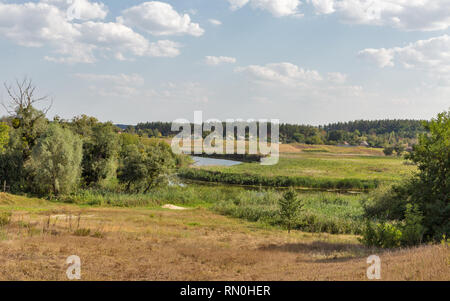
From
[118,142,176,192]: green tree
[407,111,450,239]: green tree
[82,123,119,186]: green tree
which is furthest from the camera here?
[82,123,119,186]: green tree

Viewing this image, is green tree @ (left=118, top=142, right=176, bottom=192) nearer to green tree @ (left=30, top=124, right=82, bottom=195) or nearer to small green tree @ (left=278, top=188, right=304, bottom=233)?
green tree @ (left=30, top=124, right=82, bottom=195)

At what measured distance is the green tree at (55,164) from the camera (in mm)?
38531

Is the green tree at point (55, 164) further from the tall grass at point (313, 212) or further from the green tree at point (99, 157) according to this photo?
the tall grass at point (313, 212)

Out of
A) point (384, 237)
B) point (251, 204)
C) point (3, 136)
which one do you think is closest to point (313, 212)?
point (251, 204)

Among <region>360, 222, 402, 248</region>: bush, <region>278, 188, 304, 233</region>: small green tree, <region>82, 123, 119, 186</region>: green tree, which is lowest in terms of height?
<region>278, 188, 304, 233</region>: small green tree

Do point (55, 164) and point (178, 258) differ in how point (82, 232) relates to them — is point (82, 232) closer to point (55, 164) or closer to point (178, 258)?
point (178, 258)

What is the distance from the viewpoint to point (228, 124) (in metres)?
164

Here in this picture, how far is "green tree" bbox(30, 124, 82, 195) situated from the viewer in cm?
3853

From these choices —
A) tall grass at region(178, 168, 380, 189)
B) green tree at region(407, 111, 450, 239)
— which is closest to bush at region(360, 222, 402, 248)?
green tree at region(407, 111, 450, 239)

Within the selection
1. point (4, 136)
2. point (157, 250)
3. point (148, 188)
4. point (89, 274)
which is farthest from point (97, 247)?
point (4, 136)

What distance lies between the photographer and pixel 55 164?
3903 centimetres
